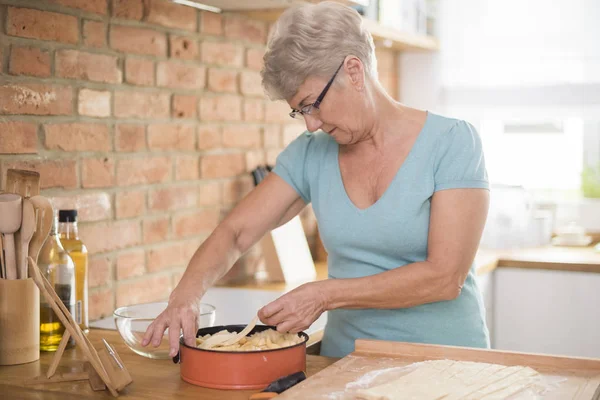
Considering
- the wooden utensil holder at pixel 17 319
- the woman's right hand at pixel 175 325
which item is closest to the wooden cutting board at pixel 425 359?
the woman's right hand at pixel 175 325

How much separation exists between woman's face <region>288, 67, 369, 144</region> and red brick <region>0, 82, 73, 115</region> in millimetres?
579

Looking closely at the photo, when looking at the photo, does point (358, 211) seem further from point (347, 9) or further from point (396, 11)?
point (396, 11)

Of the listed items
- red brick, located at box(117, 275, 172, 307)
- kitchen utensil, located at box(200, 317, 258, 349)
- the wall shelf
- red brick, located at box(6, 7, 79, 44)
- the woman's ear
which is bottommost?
red brick, located at box(117, 275, 172, 307)

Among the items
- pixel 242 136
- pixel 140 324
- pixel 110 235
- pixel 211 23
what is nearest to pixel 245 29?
pixel 211 23

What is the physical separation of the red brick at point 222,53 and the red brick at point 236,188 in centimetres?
37

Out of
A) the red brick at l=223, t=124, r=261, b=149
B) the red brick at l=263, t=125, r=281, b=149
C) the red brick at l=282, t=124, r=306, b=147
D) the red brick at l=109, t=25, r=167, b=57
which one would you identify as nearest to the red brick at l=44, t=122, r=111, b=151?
the red brick at l=109, t=25, r=167, b=57

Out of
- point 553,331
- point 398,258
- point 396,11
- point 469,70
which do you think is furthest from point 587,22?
point 398,258

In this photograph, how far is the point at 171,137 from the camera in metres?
2.31

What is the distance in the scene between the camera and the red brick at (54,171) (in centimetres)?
183

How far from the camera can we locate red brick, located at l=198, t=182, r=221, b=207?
8.08 feet

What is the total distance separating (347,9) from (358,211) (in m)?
0.42

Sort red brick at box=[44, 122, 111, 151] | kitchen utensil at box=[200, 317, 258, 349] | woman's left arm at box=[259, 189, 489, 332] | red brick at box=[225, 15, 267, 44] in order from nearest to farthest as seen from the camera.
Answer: kitchen utensil at box=[200, 317, 258, 349] < woman's left arm at box=[259, 189, 489, 332] < red brick at box=[44, 122, 111, 151] < red brick at box=[225, 15, 267, 44]

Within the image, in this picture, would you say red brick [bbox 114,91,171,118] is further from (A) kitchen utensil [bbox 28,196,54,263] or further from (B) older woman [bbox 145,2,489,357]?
(A) kitchen utensil [bbox 28,196,54,263]

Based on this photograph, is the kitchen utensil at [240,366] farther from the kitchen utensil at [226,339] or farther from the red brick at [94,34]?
the red brick at [94,34]
